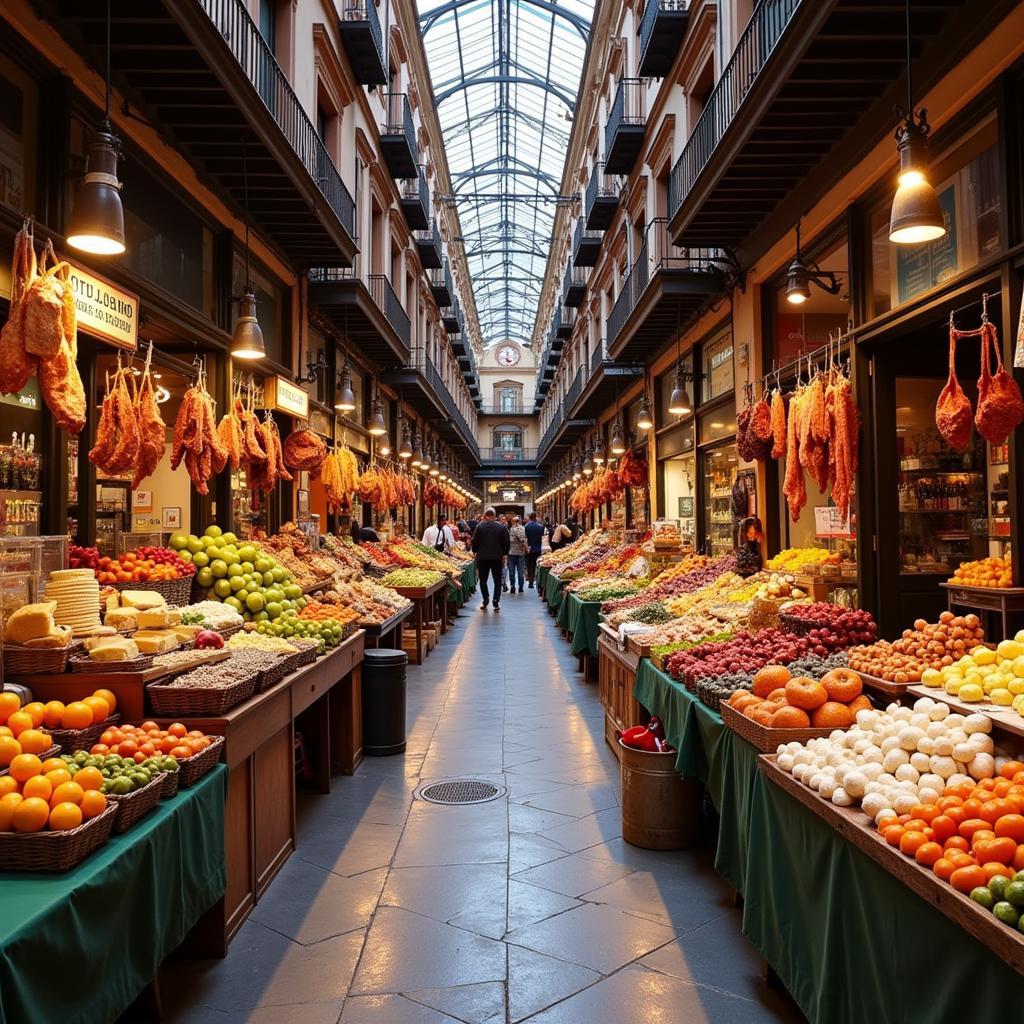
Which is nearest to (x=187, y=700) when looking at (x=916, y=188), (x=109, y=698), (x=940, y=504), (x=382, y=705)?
(x=109, y=698)

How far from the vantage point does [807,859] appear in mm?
2990

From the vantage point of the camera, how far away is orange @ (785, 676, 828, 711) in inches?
148

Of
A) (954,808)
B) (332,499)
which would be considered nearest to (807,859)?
(954,808)

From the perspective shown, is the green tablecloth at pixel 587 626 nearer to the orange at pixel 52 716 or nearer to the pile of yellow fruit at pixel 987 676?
the pile of yellow fruit at pixel 987 676

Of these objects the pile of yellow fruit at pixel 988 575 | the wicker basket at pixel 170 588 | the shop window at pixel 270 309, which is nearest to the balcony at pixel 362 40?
the shop window at pixel 270 309

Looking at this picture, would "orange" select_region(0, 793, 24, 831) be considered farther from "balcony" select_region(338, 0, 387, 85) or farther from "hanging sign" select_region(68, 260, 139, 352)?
"balcony" select_region(338, 0, 387, 85)

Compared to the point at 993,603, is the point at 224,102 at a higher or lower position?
higher

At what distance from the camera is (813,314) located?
28.8ft

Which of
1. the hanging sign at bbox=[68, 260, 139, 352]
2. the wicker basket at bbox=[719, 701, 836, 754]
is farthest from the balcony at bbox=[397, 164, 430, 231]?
the wicker basket at bbox=[719, 701, 836, 754]

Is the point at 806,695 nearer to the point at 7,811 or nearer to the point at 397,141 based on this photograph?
the point at 7,811

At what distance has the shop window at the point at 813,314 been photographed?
307 inches

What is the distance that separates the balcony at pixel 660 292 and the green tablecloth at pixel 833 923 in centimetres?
766

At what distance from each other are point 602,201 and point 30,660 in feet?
53.4

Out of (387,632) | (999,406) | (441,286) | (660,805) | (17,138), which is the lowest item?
(660,805)
